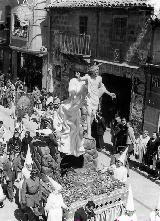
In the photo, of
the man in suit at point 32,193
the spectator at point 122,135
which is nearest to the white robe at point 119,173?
the man in suit at point 32,193

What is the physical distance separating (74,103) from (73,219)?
10.8 ft

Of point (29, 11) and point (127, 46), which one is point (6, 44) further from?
point (127, 46)

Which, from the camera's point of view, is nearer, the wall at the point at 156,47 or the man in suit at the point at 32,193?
the man in suit at the point at 32,193

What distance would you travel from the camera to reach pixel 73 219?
31.8 ft

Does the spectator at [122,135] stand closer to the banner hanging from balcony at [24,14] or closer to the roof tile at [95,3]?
the roof tile at [95,3]

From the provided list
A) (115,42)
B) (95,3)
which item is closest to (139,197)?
(115,42)

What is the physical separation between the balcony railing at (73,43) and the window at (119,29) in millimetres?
2241

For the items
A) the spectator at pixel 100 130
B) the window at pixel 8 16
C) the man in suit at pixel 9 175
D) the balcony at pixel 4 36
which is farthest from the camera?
the balcony at pixel 4 36

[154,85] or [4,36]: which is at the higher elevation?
[4,36]

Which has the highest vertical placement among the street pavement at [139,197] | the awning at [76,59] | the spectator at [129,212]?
the awning at [76,59]

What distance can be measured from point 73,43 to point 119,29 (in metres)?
3.83

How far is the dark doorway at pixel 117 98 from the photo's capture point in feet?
67.4

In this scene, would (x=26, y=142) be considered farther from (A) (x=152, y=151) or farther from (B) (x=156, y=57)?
(B) (x=156, y=57)

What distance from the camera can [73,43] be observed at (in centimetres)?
2280
